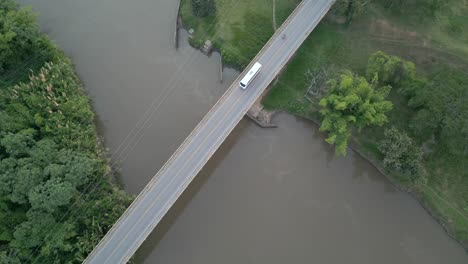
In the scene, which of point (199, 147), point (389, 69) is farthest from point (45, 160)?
point (389, 69)

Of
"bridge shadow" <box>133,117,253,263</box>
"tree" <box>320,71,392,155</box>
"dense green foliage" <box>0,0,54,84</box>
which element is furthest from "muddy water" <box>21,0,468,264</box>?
"dense green foliage" <box>0,0,54,84</box>

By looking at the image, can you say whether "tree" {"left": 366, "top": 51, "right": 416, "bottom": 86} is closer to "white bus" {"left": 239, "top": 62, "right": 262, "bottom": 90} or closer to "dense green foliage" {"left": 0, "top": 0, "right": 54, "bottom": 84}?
"white bus" {"left": 239, "top": 62, "right": 262, "bottom": 90}

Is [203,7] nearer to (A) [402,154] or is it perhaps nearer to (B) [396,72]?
(B) [396,72]

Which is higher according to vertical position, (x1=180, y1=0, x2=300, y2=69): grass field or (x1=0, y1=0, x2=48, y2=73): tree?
(x1=180, y1=0, x2=300, y2=69): grass field

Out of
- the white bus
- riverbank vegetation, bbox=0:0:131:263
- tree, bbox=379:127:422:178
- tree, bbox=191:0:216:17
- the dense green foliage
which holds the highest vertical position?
tree, bbox=191:0:216:17

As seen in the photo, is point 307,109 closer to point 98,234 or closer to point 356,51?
point 356,51

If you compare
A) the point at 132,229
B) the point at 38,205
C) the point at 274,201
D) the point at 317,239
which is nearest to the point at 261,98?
the point at 274,201
